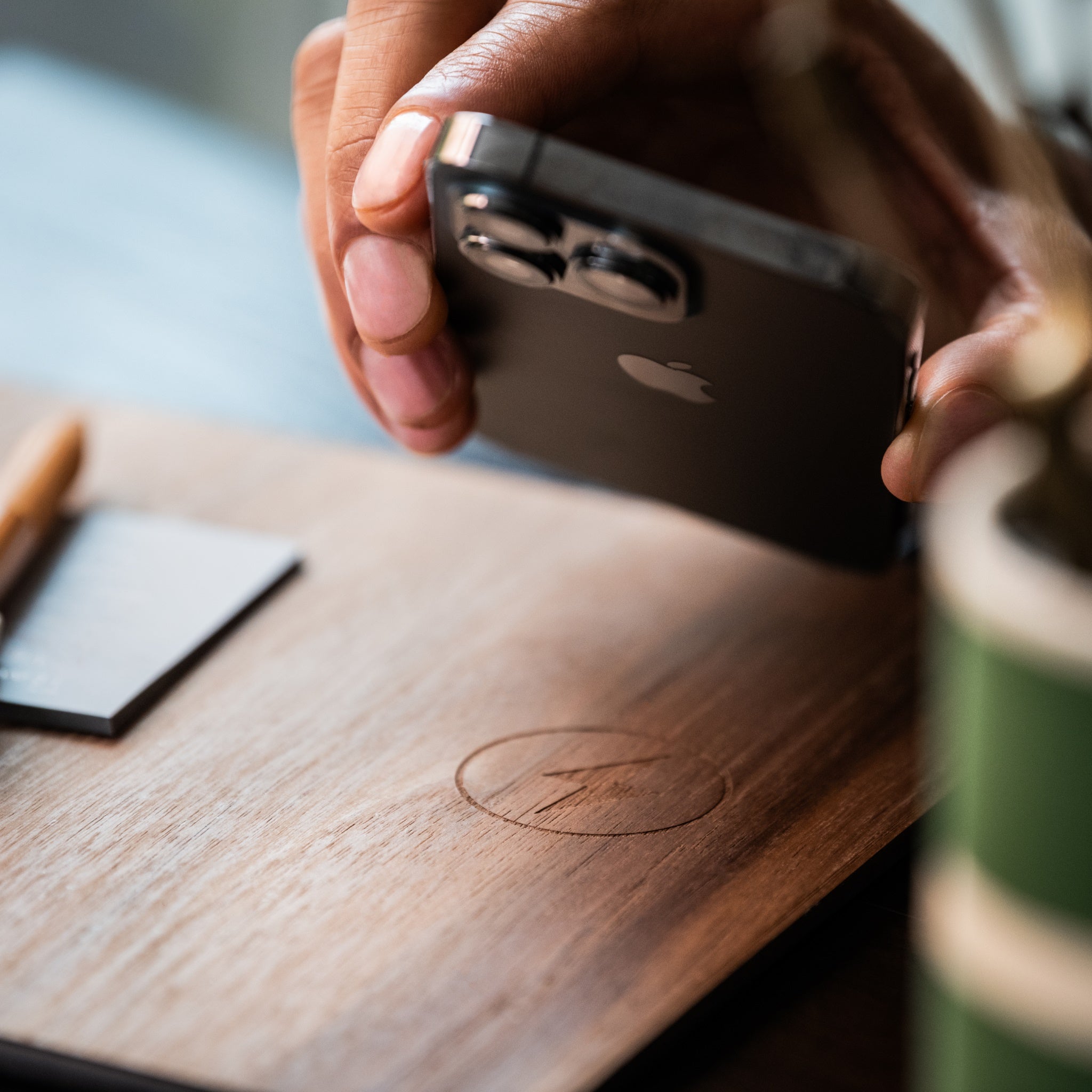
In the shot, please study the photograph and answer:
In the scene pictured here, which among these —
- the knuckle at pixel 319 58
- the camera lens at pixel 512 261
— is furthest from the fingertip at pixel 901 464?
the knuckle at pixel 319 58

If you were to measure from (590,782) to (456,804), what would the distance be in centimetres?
4

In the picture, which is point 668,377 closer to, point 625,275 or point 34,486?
point 625,275

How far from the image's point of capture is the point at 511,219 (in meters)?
0.33

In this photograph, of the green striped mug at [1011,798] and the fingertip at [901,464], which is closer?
the green striped mug at [1011,798]

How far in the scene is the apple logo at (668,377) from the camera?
1.26 feet

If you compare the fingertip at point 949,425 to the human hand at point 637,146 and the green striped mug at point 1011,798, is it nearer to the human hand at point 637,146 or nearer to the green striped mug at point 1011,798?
the human hand at point 637,146

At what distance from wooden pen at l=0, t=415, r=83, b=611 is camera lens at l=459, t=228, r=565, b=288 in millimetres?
227

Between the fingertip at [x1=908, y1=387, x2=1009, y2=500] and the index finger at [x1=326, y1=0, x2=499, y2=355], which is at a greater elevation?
the index finger at [x1=326, y1=0, x2=499, y2=355]

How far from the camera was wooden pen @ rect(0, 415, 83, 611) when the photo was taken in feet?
1.59

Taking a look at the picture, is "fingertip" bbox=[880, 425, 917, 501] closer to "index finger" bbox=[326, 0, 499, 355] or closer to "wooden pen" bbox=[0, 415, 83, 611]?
"index finger" bbox=[326, 0, 499, 355]

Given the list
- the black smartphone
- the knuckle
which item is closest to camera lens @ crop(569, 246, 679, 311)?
the black smartphone

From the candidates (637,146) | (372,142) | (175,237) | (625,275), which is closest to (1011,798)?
(625,275)

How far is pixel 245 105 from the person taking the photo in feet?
7.63

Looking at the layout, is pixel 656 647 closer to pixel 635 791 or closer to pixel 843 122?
pixel 635 791
